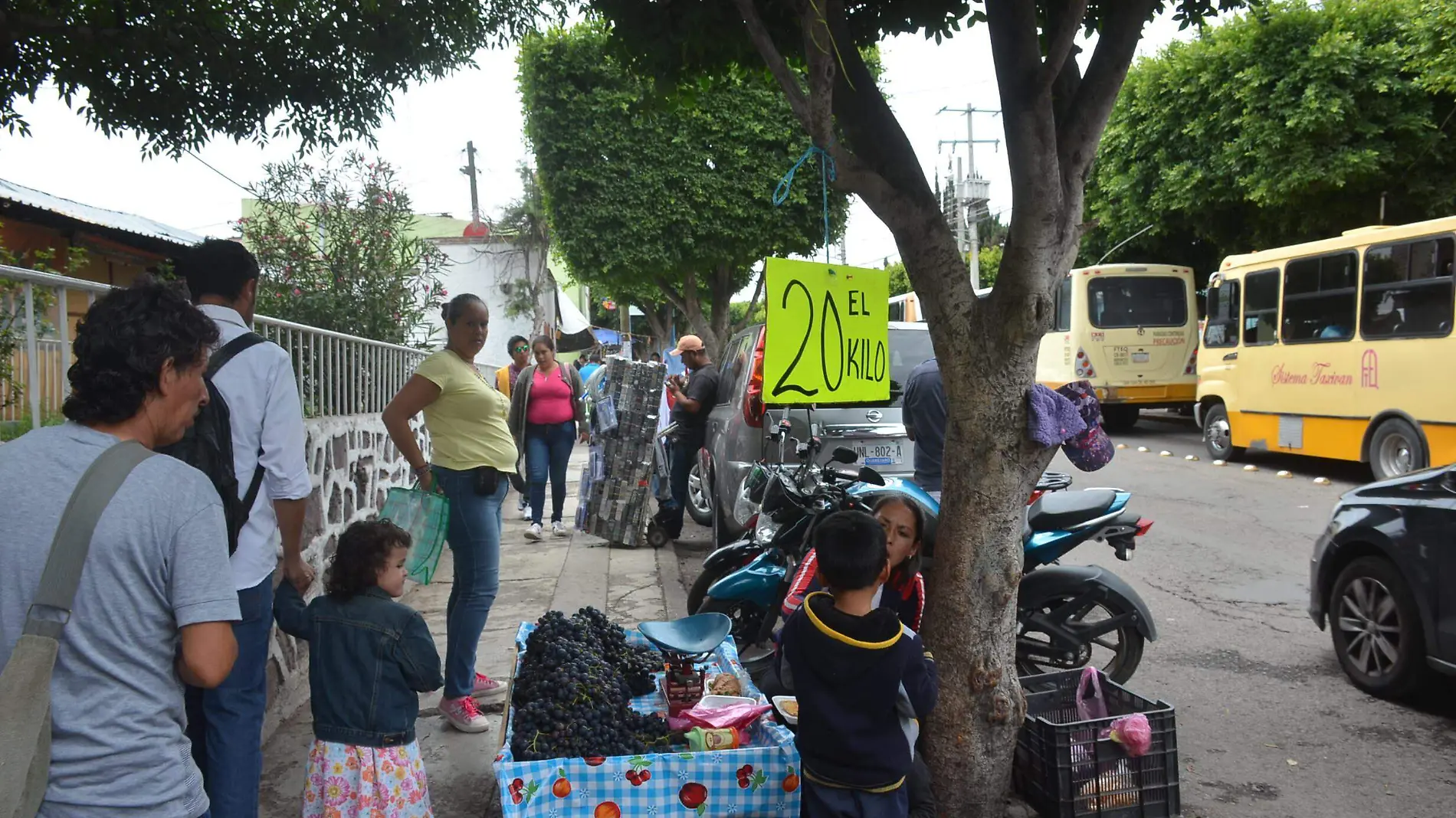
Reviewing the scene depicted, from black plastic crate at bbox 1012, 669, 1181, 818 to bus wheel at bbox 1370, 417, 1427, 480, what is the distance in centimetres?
857

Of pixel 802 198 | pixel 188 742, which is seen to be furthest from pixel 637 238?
pixel 188 742

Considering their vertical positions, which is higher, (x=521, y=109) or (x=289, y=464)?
(x=521, y=109)

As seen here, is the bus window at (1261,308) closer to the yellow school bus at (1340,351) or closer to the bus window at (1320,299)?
the yellow school bus at (1340,351)

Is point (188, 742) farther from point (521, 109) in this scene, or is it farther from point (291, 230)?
point (521, 109)

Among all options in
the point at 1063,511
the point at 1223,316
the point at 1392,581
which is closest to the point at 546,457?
the point at 1063,511

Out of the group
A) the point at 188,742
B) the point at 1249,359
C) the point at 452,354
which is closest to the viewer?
the point at 188,742

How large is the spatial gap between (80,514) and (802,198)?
17.6 m

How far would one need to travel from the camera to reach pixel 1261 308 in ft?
43.8

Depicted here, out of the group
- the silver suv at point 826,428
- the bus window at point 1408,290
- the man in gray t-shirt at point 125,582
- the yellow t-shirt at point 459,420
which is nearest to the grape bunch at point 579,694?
the yellow t-shirt at point 459,420

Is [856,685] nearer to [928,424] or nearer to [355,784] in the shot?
[355,784]

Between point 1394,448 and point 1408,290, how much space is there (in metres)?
1.74

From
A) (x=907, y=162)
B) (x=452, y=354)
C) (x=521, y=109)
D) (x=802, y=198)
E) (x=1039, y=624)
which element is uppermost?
(x=521, y=109)

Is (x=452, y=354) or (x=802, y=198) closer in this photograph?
(x=452, y=354)

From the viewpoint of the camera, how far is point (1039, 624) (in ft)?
14.6
